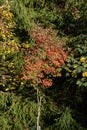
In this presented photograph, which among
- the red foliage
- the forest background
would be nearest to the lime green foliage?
the forest background

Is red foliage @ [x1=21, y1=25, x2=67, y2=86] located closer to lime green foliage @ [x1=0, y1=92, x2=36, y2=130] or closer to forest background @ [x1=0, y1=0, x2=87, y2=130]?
forest background @ [x1=0, y1=0, x2=87, y2=130]

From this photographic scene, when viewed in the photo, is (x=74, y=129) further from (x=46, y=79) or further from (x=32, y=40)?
(x=32, y=40)

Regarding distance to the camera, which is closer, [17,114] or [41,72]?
[41,72]

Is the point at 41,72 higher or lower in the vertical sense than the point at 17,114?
higher

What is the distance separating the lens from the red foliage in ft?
18.3

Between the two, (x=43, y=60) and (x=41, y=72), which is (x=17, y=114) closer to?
(x=41, y=72)

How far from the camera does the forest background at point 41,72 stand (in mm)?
5668

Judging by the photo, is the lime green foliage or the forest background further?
the lime green foliage

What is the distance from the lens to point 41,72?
5.69 metres

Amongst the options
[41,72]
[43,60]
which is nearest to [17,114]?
[41,72]

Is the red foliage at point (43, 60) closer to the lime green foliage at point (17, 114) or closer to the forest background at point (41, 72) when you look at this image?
the forest background at point (41, 72)

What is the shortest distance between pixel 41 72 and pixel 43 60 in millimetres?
203

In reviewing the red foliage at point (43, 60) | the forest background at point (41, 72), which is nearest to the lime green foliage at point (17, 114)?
the forest background at point (41, 72)

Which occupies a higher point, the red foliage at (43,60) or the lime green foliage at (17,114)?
the red foliage at (43,60)
